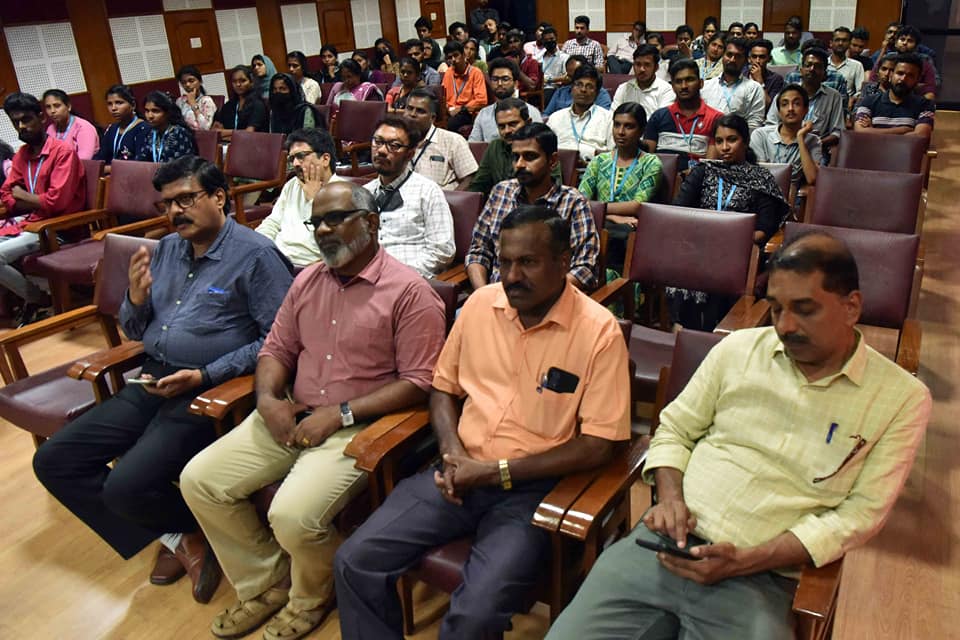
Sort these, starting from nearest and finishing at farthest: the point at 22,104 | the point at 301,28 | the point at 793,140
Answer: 1. the point at 793,140
2. the point at 22,104
3. the point at 301,28

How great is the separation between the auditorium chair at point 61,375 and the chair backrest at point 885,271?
7.57 ft

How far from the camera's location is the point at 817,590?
1390 mm

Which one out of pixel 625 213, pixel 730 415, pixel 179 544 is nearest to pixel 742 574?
pixel 730 415

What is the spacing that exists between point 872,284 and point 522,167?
1.25 m

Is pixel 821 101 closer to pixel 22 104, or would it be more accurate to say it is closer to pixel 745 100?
pixel 745 100

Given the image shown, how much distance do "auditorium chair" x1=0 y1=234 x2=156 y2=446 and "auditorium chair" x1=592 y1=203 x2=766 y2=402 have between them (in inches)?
67.0

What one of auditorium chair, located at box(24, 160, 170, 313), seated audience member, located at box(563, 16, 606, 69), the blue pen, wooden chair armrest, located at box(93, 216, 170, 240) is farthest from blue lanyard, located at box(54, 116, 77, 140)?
seated audience member, located at box(563, 16, 606, 69)

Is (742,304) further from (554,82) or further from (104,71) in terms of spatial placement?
(104,71)

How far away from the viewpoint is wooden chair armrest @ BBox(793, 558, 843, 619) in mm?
1339

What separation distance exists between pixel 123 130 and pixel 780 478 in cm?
483

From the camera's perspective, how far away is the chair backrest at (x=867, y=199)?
3.26 meters

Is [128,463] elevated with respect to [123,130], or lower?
lower

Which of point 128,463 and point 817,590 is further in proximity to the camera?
point 128,463

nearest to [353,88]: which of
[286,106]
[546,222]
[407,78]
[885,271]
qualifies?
[407,78]
